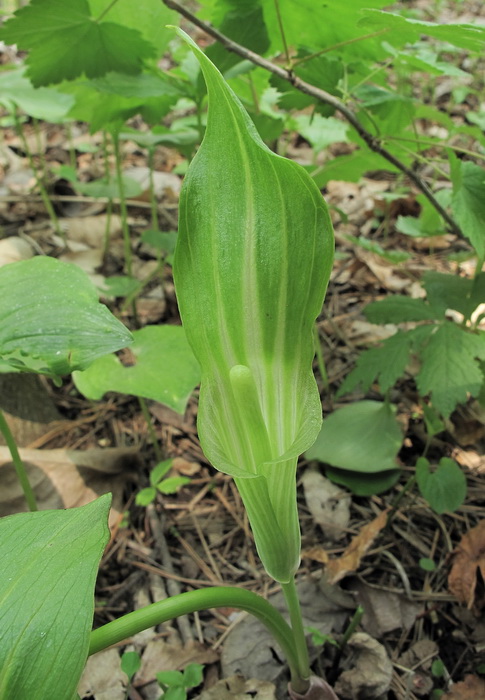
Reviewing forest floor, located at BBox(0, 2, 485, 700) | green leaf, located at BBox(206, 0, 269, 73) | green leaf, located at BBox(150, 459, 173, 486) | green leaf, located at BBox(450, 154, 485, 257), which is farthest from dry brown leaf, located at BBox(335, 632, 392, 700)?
green leaf, located at BBox(206, 0, 269, 73)

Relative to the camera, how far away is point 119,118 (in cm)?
225

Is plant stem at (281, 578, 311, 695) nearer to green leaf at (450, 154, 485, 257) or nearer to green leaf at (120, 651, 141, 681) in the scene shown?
green leaf at (120, 651, 141, 681)

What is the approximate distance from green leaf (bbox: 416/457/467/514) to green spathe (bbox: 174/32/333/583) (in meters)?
0.66

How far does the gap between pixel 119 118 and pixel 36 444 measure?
52.3 inches

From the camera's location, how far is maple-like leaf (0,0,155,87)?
1.74 metres

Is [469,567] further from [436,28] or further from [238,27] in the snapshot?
[238,27]

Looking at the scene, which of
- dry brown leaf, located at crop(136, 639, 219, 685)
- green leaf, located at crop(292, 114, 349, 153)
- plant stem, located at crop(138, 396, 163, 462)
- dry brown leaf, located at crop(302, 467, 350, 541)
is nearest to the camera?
dry brown leaf, located at crop(136, 639, 219, 685)

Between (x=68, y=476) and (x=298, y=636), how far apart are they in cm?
101

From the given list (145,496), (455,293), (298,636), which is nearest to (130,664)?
(298,636)

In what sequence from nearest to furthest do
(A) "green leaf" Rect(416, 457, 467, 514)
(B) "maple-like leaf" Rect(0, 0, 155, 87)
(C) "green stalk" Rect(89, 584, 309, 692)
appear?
(C) "green stalk" Rect(89, 584, 309, 692)
(A) "green leaf" Rect(416, 457, 467, 514)
(B) "maple-like leaf" Rect(0, 0, 155, 87)

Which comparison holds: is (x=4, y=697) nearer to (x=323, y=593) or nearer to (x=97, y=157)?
(x=323, y=593)

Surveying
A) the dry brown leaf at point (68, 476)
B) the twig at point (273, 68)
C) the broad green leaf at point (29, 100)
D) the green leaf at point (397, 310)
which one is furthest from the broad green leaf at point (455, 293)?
the broad green leaf at point (29, 100)

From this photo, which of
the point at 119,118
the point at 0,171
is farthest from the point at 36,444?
the point at 0,171

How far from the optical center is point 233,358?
3.50 feet
